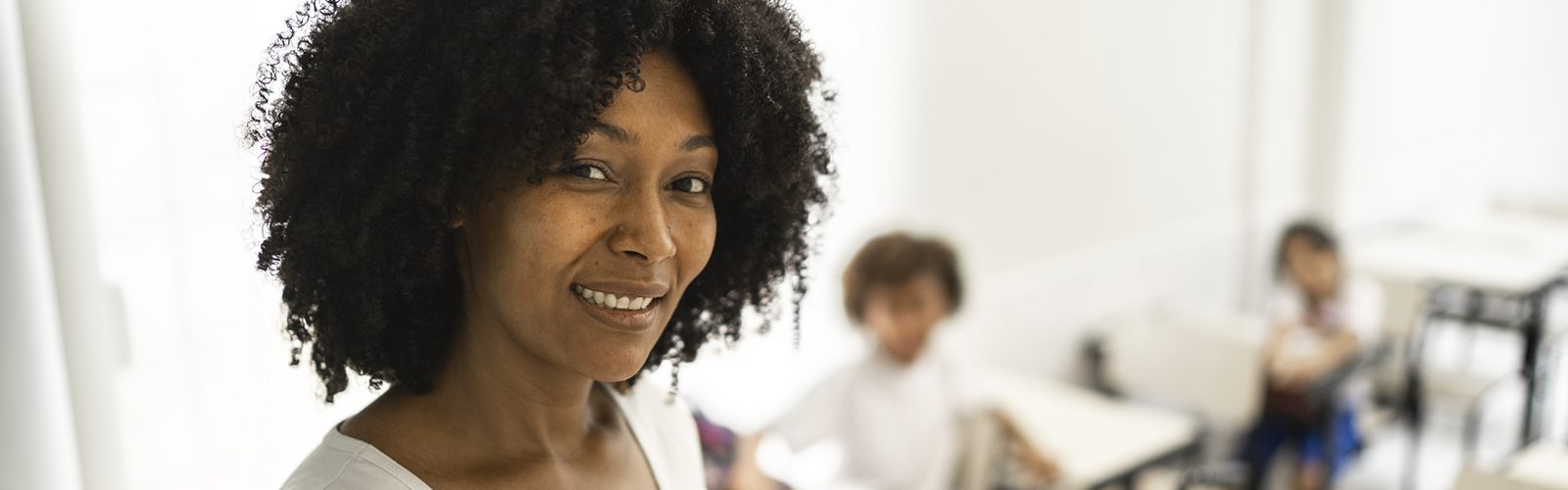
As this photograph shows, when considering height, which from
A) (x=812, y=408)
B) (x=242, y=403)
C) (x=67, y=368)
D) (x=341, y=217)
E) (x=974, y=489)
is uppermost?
(x=341, y=217)

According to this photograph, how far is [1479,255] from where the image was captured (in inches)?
129

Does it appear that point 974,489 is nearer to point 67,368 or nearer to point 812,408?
point 812,408

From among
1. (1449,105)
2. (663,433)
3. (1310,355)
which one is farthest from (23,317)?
(1449,105)

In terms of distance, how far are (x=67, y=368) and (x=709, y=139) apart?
36.4 inches

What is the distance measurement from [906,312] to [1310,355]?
5.01 ft

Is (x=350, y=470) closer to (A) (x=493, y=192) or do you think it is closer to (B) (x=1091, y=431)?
(A) (x=493, y=192)

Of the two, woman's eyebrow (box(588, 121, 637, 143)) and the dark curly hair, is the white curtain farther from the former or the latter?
woman's eyebrow (box(588, 121, 637, 143))

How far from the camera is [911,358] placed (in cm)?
296

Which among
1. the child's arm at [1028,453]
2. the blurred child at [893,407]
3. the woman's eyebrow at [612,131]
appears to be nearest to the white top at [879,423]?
the blurred child at [893,407]

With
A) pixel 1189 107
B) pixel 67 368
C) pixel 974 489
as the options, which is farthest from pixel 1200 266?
pixel 67 368

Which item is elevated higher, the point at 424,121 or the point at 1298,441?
the point at 424,121

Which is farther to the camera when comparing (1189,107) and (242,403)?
(1189,107)

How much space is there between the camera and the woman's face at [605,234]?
1.08 m

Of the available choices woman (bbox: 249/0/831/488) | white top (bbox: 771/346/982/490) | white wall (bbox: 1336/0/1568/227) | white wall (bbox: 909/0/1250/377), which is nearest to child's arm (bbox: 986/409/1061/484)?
white top (bbox: 771/346/982/490)
